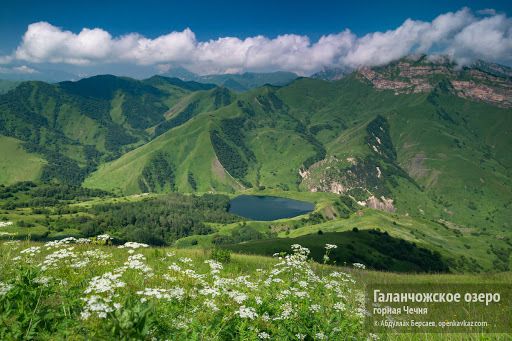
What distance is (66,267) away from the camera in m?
9.88

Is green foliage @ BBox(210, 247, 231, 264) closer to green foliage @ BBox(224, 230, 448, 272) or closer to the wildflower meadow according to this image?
the wildflower meadow

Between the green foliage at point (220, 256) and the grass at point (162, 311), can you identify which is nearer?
the grass at point (162, 311)

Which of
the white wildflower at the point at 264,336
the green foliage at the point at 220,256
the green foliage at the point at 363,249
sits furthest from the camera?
the green foliage at the point at 363,249

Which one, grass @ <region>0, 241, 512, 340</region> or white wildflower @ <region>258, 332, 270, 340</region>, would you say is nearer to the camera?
grass @ <region>0, 241, 512, 340</region>

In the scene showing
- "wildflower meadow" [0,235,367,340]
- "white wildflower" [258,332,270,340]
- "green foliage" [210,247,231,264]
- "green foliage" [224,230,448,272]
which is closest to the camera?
"wildflower meadow" [0,235,367,340]

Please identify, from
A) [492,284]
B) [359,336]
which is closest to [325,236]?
[492,284]

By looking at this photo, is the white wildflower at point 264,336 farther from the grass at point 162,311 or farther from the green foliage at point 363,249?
the green foliage at point 363,249

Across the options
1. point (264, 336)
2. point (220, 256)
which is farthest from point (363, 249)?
point (264, 336)

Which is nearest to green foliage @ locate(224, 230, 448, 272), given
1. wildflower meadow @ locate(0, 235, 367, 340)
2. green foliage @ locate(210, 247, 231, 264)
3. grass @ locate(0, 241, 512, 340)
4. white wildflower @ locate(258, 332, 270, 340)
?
green foliage @ locate(210, 247, 231, 264)

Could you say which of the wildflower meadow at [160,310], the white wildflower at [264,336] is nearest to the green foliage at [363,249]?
the wildflower meadow at [160,310]

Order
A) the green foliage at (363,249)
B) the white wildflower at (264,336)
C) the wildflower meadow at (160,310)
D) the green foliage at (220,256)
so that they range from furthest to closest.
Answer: the green foliage at (363,249), the green foliage at (220,256), the white wildflower at (264,336), the wildflower meadow at (160,310)

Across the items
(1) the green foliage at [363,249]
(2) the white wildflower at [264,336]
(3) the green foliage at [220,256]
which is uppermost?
(2) the white wildflower at [264,336]

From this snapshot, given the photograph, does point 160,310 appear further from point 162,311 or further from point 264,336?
point 264,336

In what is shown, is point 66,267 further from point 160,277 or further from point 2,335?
point 2,335
